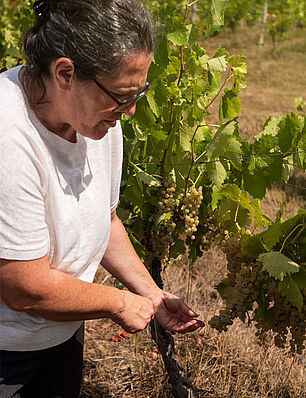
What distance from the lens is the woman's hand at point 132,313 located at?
1480mm

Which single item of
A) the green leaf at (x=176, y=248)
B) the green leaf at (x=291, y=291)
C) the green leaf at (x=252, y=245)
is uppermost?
the green leaf at (x=252, y=245)

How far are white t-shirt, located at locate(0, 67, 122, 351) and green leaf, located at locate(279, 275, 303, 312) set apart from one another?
0.61 meters

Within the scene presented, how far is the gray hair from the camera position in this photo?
1.13m

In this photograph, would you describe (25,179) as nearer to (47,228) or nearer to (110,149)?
(47,228)

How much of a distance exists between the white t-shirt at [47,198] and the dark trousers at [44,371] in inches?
2.1

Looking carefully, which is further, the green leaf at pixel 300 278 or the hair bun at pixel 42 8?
the green leaf at pixel 300 278

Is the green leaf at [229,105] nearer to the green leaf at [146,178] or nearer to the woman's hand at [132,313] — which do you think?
the green leaf at [146,178]

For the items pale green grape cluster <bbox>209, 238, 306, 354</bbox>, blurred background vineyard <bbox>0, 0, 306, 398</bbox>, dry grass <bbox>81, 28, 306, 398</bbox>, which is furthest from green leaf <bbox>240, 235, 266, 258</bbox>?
dry grass <bbox>81, 28, 306, 398</bbox>

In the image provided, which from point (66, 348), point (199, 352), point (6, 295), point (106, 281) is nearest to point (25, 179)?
point (6, 295)

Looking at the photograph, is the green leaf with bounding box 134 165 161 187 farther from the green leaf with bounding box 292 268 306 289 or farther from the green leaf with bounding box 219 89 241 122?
the green leaf with bounding box 292 268 306 289

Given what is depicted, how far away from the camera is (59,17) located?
1156 mm

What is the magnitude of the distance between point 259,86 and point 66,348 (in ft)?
23.6

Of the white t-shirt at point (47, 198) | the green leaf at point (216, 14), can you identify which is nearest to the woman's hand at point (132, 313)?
the white t-shirt at point (47, 198)

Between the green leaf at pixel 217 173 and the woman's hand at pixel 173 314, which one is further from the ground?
the green leaf at pixel 217 173
